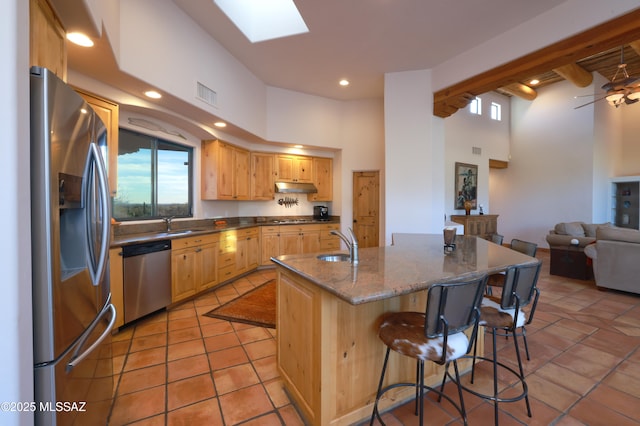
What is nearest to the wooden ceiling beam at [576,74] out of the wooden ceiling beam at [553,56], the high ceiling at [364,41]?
the high ceiling at [364,41]

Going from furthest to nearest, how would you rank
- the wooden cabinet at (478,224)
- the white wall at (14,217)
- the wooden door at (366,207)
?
1. the wooden cabinet at (478,224)
2. the wooden door at (366,207)
3. the white wall at (14,217)

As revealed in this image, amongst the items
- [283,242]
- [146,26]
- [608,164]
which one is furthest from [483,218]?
[146,26]

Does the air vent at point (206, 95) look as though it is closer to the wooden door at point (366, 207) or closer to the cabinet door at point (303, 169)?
the cabinet door at point (303, 169)

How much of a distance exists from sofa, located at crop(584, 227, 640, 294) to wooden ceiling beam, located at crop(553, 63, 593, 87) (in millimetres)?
4000

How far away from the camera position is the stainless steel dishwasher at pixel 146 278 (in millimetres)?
2881

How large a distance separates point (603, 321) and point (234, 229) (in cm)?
498

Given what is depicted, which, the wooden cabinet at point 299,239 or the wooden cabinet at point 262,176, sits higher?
the wooden cabinet at point 262,176

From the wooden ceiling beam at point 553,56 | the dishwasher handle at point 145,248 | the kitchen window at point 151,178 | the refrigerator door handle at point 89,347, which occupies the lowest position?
the refrigerator door handle at point 89,347

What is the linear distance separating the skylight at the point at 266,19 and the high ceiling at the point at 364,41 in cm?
10

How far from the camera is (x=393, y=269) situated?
1.67 m

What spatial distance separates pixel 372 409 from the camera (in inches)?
66.7

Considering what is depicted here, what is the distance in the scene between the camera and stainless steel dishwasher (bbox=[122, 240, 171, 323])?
2.88 meters

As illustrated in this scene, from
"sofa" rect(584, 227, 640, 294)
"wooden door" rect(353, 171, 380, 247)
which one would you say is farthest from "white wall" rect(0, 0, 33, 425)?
"sofa" rect(584, 227, 640, 294)

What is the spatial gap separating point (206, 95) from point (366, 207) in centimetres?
379
